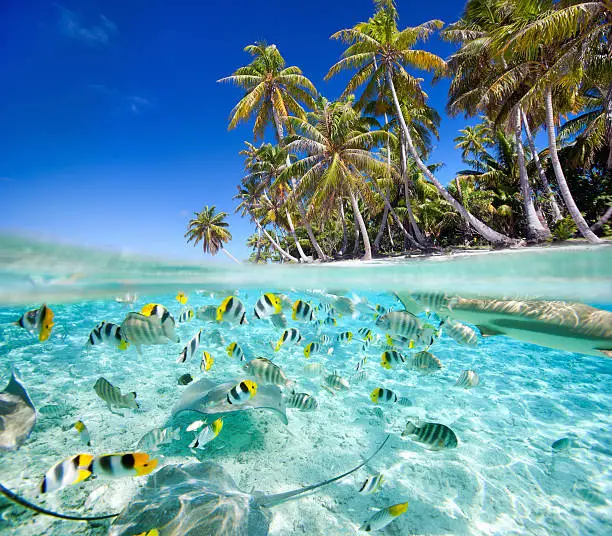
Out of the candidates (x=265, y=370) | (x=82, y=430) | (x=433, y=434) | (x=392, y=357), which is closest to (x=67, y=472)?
(x=82, y=430)

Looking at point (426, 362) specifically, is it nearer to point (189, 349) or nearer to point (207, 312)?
point (189, 349)

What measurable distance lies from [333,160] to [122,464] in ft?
63.2

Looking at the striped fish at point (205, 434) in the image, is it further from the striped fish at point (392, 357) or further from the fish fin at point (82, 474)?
the striped fish at point (392, 357)

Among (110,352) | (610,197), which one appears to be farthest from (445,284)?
(610,197)

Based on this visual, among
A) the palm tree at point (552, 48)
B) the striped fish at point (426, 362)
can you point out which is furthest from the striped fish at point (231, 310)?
the palm tree at point (552, 48)

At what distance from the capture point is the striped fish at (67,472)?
2.43 metres

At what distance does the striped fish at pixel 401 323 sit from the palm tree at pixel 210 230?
52579 mm

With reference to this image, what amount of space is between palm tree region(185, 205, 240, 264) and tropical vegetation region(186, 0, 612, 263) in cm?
2572

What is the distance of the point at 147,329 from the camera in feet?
12.3

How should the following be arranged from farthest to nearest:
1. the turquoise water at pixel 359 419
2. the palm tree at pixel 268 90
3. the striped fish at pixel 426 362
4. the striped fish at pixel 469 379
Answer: the palm tree at pixel 268 90 → the striped fish at pixel 469 379 → the striped fish at pixel 426 362 → the turquoise water at pixel 359 419

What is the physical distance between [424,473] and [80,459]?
4771 mm

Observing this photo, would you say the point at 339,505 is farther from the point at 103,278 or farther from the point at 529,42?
the point at 529,42

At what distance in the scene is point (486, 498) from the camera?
449 cm

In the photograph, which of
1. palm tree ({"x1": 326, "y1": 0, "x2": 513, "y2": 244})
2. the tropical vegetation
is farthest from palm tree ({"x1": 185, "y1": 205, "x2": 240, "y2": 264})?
palm tree ({"x1": 326, "y1": 0, "x2": 513, "y2": 244})
